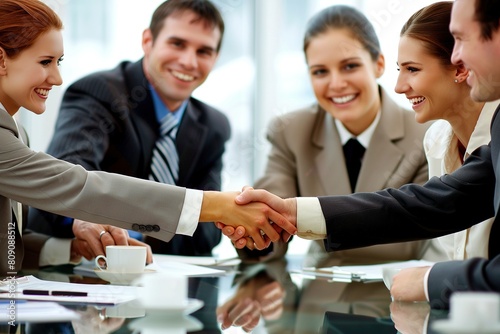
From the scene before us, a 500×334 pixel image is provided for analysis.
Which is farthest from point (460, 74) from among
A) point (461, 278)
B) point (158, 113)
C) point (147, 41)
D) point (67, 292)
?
point (147, 41)

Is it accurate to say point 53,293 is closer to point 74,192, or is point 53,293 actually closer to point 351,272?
point 74,192

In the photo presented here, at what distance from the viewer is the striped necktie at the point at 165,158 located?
9.11 feet

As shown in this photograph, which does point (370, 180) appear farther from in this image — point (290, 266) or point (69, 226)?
point (69, 226)

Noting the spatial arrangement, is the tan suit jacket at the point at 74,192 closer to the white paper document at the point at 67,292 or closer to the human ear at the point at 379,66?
the white paper document at the point at 67,292

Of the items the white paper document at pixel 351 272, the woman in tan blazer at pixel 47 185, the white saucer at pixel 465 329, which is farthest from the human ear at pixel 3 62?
the white saucer at pixel 465 329

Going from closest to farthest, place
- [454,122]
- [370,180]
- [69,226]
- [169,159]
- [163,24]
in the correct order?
[454,122] → [69,226] → [370,180] → [169,159] → [163,24]

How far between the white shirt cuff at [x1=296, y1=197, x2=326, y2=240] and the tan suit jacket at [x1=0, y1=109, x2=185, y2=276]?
33 centimetres

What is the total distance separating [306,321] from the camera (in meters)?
1.23

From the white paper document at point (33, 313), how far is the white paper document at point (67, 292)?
94 millimetres

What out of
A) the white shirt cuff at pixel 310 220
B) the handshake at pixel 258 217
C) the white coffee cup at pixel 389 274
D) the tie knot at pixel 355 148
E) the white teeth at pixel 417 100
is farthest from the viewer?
the tie knot at pixel 355 148

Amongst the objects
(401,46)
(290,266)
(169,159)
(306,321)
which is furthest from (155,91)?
(306,321)

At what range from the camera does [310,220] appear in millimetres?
1761

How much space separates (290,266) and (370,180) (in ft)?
1.89

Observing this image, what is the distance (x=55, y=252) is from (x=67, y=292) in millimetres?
707
